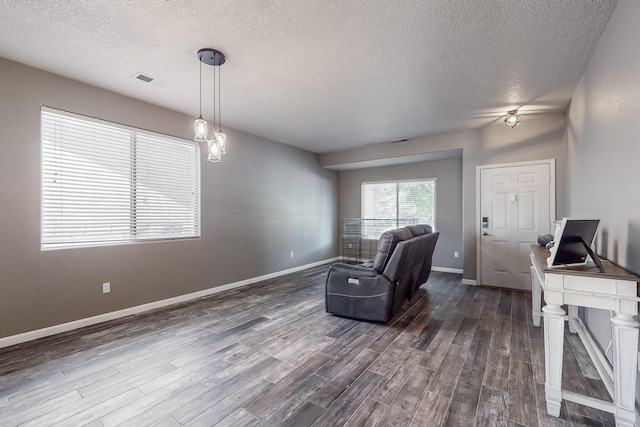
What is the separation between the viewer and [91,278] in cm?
317

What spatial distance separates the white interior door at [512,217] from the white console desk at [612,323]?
2.97 meters

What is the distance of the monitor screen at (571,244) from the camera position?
165 centimetres

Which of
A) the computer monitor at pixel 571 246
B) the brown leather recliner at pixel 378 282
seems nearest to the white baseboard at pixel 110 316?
the brown leather recliner at pixel 378 282

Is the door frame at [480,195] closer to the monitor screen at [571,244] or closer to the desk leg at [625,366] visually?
the monitor screen at [571,244]

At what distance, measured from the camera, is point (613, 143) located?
6.77ft

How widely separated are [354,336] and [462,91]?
10.1 ft

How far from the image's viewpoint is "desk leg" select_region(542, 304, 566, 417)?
5.39 feet

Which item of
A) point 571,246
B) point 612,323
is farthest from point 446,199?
point 612,323

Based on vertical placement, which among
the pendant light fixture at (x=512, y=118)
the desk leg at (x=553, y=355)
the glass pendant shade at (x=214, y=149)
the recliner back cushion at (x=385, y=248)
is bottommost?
the desk leg at (x=553, y=355)

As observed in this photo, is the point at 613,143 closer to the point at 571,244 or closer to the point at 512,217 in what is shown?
the point at 571,244

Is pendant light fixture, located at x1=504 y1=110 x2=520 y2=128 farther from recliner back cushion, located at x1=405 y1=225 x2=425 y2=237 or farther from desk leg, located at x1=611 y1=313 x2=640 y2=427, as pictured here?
desk leg, located at x1=611 y1=313 x2=640 y2=427

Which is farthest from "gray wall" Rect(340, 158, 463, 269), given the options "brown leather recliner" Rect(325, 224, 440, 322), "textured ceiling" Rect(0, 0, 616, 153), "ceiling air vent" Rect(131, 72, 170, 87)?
"ceiling air vent" Rect(131, 72, 170, 87)

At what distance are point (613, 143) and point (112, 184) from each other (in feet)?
16.1

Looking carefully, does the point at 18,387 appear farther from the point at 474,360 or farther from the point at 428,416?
the point at 474,360
